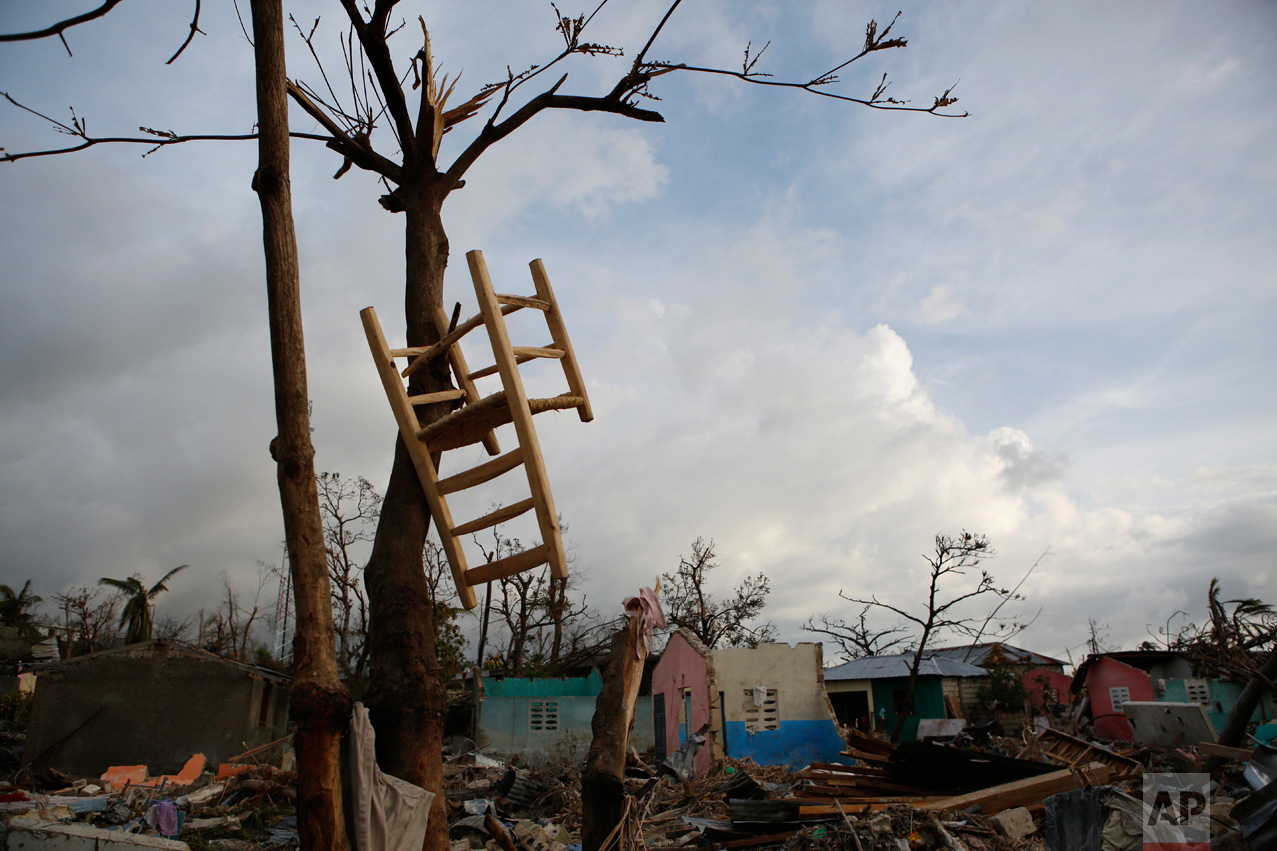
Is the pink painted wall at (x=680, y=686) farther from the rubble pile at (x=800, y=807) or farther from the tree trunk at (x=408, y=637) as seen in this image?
the tree trunk at (x=408, y=637)

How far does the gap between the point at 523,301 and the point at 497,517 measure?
42.8 inches

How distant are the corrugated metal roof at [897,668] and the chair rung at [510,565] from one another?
24.1 metres

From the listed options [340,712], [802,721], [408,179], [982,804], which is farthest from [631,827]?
[802,721]

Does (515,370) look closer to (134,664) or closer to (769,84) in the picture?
(769,84)

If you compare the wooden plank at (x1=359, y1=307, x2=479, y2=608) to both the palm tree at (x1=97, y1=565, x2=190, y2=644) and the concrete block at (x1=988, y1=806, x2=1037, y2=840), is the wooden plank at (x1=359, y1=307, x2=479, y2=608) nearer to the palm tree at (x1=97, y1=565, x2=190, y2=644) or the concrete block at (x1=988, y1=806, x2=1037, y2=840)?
the concrete block at (x1=988, y1=806, x2=1037, y2=840)

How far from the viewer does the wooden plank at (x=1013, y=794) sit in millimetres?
8117

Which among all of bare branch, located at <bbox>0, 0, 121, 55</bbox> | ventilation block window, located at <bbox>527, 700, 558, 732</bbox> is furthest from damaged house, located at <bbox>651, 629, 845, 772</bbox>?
bare branch, located at <bbox>0, 0, 121, 55</bbox>

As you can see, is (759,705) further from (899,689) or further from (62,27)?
(62,27)

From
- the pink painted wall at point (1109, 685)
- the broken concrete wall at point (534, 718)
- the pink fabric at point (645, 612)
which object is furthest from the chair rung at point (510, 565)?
the pink painted wall at point (1109, 685)

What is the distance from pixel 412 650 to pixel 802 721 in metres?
14.3

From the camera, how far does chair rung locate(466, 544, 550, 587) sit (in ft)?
11.0

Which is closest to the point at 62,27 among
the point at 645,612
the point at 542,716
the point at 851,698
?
the point at 645,612

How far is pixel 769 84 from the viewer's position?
432 centimetres

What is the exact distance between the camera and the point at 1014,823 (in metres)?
7.46
